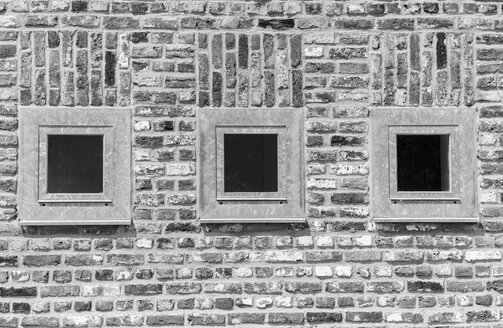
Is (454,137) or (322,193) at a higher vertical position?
(454,137)

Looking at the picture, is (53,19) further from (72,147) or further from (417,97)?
(417,97)

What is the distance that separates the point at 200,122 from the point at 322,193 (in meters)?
0.99

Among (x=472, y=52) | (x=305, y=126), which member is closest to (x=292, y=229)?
(x=305, y=126)

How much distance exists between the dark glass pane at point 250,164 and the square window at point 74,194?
3.99 feet

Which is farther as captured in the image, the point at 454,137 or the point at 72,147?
the point at 72,147

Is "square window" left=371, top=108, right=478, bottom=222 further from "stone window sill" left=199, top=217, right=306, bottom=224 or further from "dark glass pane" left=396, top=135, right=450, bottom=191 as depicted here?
"dark glass pane" left=396, top=135, right=450, bottom=191

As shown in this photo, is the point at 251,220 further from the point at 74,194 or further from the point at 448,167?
the point at 448,167

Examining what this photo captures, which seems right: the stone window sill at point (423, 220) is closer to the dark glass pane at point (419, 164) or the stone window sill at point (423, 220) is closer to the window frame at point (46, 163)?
the window frame at point (46, 163)

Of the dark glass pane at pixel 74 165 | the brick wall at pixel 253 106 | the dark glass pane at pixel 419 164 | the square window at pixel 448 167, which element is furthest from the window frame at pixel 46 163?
the dark glass pane at pixel 419 164

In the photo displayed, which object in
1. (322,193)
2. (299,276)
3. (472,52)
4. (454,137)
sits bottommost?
(299,276)

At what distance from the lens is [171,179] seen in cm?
587

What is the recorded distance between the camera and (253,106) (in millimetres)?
5926

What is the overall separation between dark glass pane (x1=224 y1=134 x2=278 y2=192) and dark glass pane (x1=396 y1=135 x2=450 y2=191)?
214 centimetres

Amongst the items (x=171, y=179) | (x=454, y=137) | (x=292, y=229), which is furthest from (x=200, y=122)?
(x=454, y=137)
